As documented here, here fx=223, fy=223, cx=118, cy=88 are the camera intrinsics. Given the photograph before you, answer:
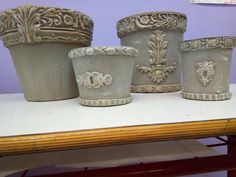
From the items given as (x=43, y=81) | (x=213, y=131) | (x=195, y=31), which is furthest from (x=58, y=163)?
(x=195, y=31)

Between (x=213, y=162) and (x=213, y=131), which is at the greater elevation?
(x=213, y=131)

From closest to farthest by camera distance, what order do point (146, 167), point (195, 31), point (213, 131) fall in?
1. point (213, 131)
2. point (146, 167)
3. point (195, 31)

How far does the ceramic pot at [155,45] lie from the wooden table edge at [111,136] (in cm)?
20

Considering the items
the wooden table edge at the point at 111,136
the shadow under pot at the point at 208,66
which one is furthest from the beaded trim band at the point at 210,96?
the wooden table edge at the point at 111,136

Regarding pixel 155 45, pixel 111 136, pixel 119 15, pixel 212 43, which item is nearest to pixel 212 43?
pixel 212 43

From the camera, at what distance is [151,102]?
14.8 inches

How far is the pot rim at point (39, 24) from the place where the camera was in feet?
1.10

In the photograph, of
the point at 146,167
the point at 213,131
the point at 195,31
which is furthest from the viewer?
the point at 195,31

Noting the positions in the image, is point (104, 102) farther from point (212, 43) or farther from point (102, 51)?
point (212, 43)

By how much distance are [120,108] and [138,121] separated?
8 cm

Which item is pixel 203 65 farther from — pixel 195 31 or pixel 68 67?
pixel 195 31

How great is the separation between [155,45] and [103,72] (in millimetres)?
150

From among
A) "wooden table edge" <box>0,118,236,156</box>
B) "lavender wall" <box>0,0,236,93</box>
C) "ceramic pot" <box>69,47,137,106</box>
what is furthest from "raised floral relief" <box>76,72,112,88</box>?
"lavender wall" <box>0,0,236,93</box>

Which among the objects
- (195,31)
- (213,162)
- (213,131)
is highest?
(195,31)
